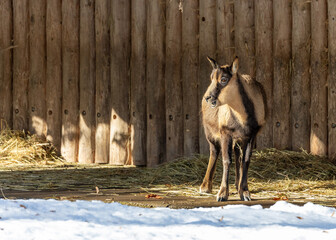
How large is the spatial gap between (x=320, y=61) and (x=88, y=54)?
3.70 m

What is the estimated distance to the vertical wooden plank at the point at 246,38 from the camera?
9.17 metres

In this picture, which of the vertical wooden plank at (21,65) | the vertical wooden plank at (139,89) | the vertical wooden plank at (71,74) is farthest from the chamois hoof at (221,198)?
the vertical wooden plank at (21,65)

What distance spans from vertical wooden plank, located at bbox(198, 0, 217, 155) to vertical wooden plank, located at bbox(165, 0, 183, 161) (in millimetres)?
352

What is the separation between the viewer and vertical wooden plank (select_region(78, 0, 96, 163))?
34.0 feet

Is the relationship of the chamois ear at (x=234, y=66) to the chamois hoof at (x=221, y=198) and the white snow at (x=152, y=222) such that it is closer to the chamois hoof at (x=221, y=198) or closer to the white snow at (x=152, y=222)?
the chamois hoof at (x=221, y=198)

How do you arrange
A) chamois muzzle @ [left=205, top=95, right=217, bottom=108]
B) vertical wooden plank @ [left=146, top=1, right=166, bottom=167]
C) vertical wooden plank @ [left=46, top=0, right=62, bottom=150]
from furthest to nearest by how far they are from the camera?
vertical wooden plank @ [left=46, top=0, right=62, bottom=150] → vertical wooden plank @ [left=146, top=1, right=166, bottom=167] → chamois muzzle @ [left=205, top=95, right=217, bottom=108]

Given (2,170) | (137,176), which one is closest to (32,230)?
(137,176)

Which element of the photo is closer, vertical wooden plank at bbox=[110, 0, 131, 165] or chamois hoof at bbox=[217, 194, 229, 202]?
chamois hoof at bbox=[217, 194, 229, 202]

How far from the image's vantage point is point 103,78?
33.5 ft

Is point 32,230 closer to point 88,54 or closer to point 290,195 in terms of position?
point 290,195

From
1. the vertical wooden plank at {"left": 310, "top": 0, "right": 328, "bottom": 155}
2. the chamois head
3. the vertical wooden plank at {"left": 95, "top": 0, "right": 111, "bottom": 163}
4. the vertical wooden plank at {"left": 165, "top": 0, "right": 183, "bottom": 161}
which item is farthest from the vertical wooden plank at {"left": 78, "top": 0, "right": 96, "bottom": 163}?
the chamois head

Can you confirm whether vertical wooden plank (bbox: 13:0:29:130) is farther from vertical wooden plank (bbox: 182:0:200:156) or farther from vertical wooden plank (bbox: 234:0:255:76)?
vertical wooden plank (bbox: 234:0:255:76)

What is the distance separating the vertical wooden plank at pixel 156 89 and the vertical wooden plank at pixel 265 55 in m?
1.49

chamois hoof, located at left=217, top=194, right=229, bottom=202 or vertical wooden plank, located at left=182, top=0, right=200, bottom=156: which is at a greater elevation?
vertical wooden plank, located at left=182, top=0, right=200, bottom=156
